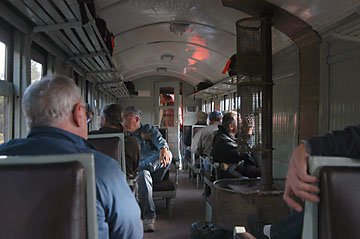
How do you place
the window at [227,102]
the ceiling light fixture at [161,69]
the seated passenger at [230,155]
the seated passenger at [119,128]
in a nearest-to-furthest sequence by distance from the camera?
the seated passenger at [119,128] → the seated passenger at [230,155] → the window at [227,102] → the ceiling light fixture at [161,69]

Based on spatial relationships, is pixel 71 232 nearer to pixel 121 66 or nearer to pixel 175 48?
pixel 175 48

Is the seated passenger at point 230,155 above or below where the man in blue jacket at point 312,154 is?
below

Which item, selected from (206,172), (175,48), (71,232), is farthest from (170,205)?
(175,48)

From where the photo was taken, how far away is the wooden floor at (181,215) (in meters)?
3.87

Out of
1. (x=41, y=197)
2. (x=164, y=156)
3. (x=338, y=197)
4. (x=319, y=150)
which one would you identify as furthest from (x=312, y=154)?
(x=164, y=156)

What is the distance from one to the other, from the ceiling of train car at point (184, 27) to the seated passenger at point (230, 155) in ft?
4.87

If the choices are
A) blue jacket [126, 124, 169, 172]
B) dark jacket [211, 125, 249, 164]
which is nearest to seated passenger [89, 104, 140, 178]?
blue jacket [126, 124, 169, 172]

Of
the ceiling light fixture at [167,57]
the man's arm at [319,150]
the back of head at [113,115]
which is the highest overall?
the ceiling light fixture at [167,57]

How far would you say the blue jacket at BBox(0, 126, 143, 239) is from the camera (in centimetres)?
120

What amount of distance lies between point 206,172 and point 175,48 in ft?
12.3

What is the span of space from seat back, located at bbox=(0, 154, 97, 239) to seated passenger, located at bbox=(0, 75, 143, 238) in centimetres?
21

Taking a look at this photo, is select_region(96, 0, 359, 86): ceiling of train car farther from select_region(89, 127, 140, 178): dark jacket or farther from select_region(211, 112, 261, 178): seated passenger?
select_region(89, 127, 140, 178): dark jacket

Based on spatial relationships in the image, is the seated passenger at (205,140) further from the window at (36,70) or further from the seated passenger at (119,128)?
the window at (36,70)

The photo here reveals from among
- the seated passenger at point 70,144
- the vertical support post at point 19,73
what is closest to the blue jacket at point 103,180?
the seated passenger at point 70,144
